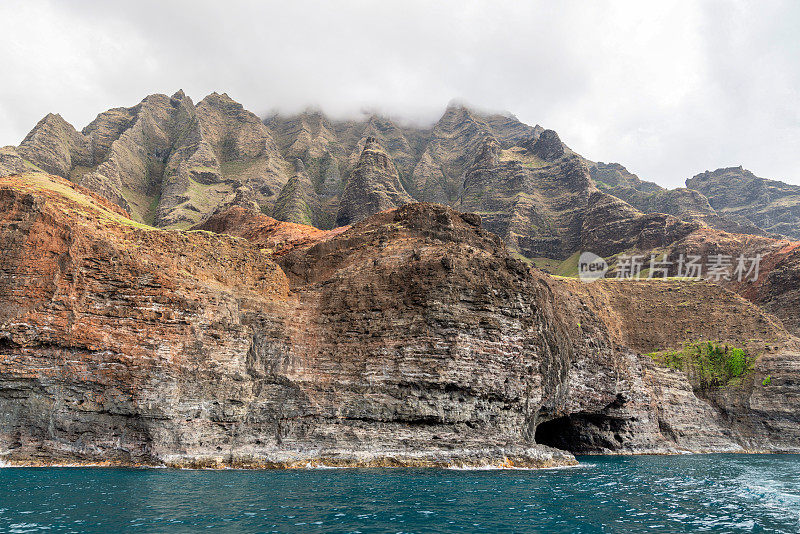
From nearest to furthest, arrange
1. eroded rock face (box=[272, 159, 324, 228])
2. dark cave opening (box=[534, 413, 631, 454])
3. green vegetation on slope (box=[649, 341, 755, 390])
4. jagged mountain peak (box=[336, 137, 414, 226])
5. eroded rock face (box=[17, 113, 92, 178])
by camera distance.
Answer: dark cave opening (box=[534, 413, 631, 454])
green vegetation on slope (box=[649, 341, 755, 390])
eroded rock face (box=[17, 113, 92, 178])
eroded rock face (box=[272, 159, 324, 228])
jagged mountain peak (box=[336, 137, 414, 226])

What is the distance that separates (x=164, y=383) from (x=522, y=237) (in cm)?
14170

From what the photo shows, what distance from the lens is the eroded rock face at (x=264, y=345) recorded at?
3647 cm

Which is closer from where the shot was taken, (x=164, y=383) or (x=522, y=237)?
(x=164, y=383)

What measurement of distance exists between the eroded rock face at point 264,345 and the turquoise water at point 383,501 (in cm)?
473

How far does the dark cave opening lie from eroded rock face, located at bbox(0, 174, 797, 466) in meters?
9.59

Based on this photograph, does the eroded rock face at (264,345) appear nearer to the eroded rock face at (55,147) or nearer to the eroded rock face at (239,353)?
the eroded rock face at (239,353)

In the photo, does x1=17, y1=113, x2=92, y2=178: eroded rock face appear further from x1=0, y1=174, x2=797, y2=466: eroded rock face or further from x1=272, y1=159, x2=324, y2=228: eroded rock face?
x1=0, y1=174, x2=797, y2=466: eroded rock face

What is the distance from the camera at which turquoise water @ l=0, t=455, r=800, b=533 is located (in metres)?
19.4

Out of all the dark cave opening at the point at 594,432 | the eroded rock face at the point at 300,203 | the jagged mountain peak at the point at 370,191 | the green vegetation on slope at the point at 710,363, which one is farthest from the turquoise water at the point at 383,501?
the jagged mountain peak at the point at 370,191

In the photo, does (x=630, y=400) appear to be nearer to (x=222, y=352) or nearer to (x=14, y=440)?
(x=222, y=352)

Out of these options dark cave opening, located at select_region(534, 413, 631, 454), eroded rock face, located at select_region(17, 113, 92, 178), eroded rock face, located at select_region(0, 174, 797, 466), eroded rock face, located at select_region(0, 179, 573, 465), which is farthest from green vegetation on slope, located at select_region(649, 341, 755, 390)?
eroded rock face, located at select_region(17, 113, 92, 178)

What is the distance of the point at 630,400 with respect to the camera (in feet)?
216

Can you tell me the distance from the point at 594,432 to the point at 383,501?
177 feet

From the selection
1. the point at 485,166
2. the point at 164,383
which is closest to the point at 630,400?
the point at 164,383
